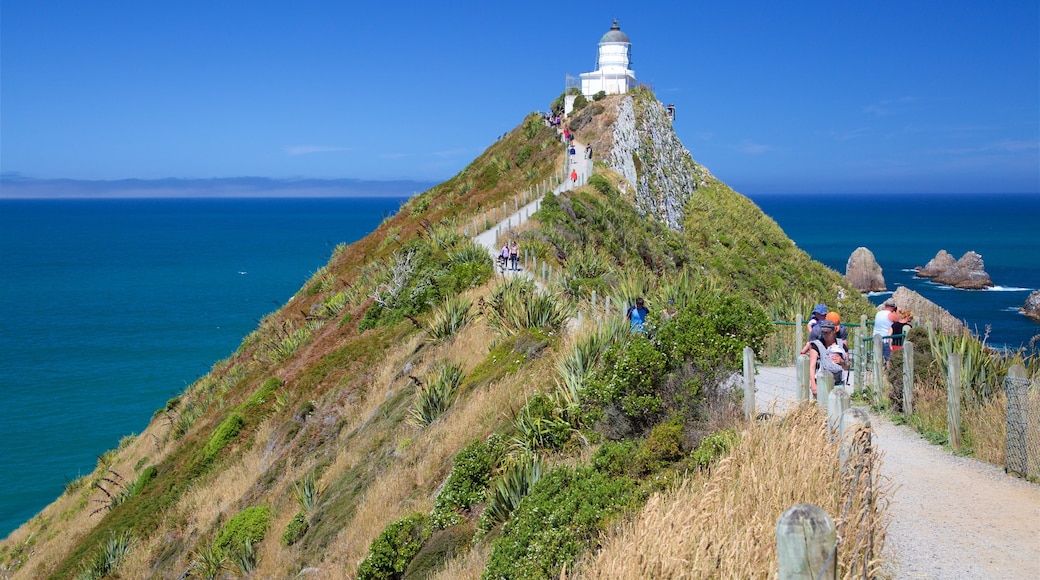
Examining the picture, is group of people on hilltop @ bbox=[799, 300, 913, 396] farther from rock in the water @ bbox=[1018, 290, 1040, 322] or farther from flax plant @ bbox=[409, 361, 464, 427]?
rock in the water @ bbox=[1018, 290, 1040, 322]

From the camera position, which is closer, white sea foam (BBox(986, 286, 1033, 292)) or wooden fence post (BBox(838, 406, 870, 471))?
wooden fence post (BBox(838, 406, 870, 471))

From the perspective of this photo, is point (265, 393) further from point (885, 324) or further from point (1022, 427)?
point (1022, 427)

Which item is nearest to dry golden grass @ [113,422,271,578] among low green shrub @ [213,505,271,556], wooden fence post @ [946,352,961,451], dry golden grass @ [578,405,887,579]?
low green shrub @ [213,505,271,556]

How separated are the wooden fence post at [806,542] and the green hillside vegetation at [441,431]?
73.9 inches

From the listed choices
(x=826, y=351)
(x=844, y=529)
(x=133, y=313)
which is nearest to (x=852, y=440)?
(x=844, y=529)

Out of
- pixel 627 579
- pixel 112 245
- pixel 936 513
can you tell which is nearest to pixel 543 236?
pixel 936 513

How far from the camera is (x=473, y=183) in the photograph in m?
46.1

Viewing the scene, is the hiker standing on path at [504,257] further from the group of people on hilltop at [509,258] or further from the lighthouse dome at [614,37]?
the lighthouse dome at [614,37]

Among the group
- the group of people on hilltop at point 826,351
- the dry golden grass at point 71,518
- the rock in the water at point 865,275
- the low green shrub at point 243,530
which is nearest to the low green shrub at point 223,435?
the dry golden grass at point 71,518

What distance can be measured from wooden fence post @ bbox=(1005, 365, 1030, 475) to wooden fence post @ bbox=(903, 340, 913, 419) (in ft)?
5.94

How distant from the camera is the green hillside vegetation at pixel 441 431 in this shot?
8.05 meters

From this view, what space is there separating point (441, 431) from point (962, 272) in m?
87.8

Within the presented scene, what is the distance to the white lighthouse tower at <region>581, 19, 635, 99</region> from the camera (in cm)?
5388

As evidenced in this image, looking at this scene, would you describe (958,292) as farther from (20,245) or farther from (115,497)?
(20,245)
